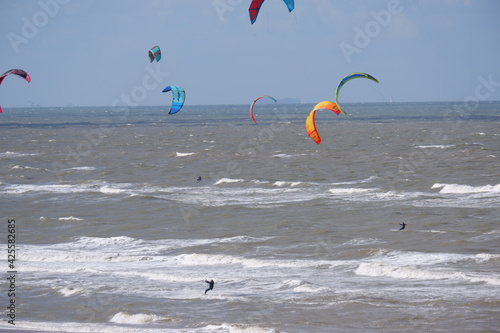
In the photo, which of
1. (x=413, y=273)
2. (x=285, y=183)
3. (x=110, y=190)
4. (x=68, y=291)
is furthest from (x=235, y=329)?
(x=110, y=190)

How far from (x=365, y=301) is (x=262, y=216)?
10.4m

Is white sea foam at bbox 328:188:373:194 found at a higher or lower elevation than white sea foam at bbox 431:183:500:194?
higher

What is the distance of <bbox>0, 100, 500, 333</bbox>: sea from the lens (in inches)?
511

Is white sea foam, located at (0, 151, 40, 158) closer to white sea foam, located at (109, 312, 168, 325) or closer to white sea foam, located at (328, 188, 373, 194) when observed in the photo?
white sea foam, located at (328, 188, 373, 194)

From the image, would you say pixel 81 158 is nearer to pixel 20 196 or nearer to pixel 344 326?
pixel 20 196

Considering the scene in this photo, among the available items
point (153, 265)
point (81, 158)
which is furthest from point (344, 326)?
point (81, 158)

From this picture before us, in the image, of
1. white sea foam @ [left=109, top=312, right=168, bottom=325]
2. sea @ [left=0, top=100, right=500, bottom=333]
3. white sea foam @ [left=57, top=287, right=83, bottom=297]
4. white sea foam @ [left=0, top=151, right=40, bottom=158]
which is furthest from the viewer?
white sea foam @ [left=0, top=151, right=40, bottom=158]

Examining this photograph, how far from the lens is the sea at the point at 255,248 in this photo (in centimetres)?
1298

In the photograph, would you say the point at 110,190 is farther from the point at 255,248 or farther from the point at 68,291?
the point at 68,291

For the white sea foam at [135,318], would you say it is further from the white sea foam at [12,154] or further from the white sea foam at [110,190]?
the white sea foam at [12,154]

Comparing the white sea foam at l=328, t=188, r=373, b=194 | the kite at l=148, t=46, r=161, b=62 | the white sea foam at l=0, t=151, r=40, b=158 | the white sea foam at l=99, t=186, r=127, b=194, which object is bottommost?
the white sea foam at l=328, t=188, r=373, b=194

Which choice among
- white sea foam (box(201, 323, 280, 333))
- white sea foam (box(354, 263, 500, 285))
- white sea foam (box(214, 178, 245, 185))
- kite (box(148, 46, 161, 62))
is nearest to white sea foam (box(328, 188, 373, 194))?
white sea foam (box(214, 178, 245, 185))

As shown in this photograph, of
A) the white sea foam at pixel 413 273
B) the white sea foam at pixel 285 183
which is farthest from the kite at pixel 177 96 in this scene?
the white sea foam at pixel 413 273

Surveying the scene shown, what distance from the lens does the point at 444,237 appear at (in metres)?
19.5
